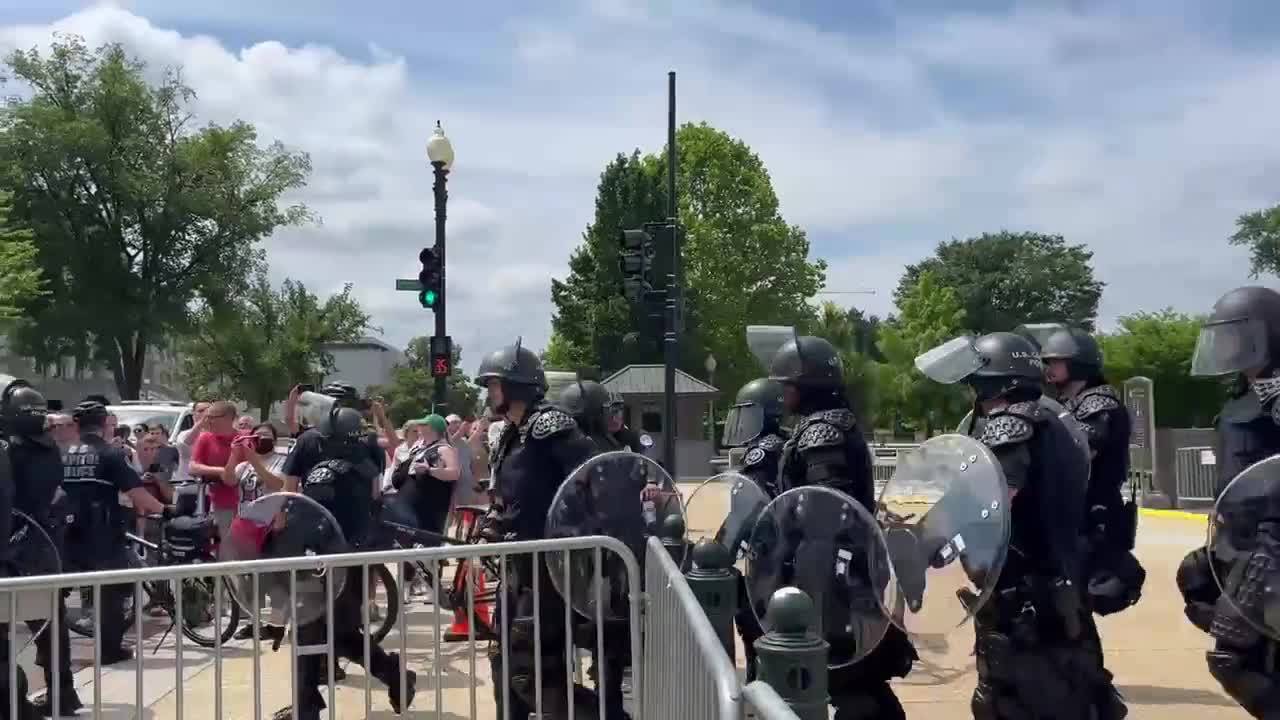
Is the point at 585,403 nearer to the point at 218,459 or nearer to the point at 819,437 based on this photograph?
the point at 819,437

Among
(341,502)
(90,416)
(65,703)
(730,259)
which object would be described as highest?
(730,259)

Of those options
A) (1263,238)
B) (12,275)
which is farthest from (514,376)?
(1263,238)

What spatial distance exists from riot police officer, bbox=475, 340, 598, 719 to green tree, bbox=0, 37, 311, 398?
32477mm

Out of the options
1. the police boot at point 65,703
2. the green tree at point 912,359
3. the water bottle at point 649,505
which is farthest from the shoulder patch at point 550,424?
the green tree at point 912,359

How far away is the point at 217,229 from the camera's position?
3859 cm

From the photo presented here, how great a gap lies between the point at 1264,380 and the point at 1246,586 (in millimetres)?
792

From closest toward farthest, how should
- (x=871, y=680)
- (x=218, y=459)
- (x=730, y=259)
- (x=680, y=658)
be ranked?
(x=680, y=658) < (x=871, y=680) < (x=218, y=459) < (x=730, y=259)

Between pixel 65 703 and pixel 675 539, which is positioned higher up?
pixel 675 539

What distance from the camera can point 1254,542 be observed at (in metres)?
4.04

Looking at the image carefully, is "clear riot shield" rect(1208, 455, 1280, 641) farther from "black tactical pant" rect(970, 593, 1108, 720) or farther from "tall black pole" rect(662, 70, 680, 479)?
"tall black pole" rect(662, 70, 680, 479)

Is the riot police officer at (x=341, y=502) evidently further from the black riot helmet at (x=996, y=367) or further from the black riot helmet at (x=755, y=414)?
the black riot helmet at (x=996, y=367)

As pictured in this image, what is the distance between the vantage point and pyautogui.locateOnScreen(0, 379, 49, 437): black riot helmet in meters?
6.62

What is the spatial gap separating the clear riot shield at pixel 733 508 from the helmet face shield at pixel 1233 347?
5.83ft

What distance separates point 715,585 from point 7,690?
3752mm
